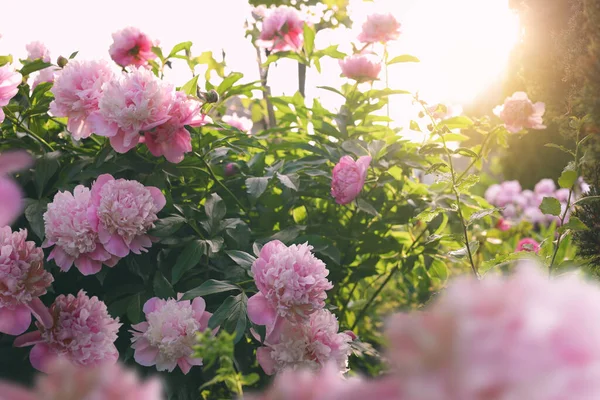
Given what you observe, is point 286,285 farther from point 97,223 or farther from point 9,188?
point 9,188

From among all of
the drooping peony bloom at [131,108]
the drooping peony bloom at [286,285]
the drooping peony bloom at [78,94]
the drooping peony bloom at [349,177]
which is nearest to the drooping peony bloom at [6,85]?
the drooping peony bloom at [78,94]

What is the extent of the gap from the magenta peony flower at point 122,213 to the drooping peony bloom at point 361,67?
948 millimetres

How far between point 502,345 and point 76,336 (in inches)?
45.5

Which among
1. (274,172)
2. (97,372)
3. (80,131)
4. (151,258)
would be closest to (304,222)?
(274,172)

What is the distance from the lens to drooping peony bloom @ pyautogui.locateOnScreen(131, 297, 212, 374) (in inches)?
45.9

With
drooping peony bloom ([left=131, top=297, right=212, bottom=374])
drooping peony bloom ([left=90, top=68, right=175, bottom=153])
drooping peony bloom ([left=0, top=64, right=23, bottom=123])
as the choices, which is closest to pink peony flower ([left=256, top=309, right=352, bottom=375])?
drooping peony bloom ([left=131, top=297, right=212, bottom=374])

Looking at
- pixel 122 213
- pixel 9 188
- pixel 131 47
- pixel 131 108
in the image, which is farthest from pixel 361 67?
pixel 9 188

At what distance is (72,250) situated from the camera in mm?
1279

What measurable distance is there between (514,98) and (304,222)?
0.83 meters

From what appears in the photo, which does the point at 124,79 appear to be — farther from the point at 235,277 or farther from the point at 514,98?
the point at 514,98

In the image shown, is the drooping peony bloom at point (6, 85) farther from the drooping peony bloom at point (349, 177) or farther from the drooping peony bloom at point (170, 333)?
the drooping peony bloom at point (349, 177)

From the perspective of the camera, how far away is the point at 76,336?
4.05 feet

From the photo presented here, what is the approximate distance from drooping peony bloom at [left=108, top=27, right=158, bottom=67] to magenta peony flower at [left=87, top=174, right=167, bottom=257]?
0.77 meters

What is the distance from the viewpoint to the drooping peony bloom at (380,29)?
221 cm
